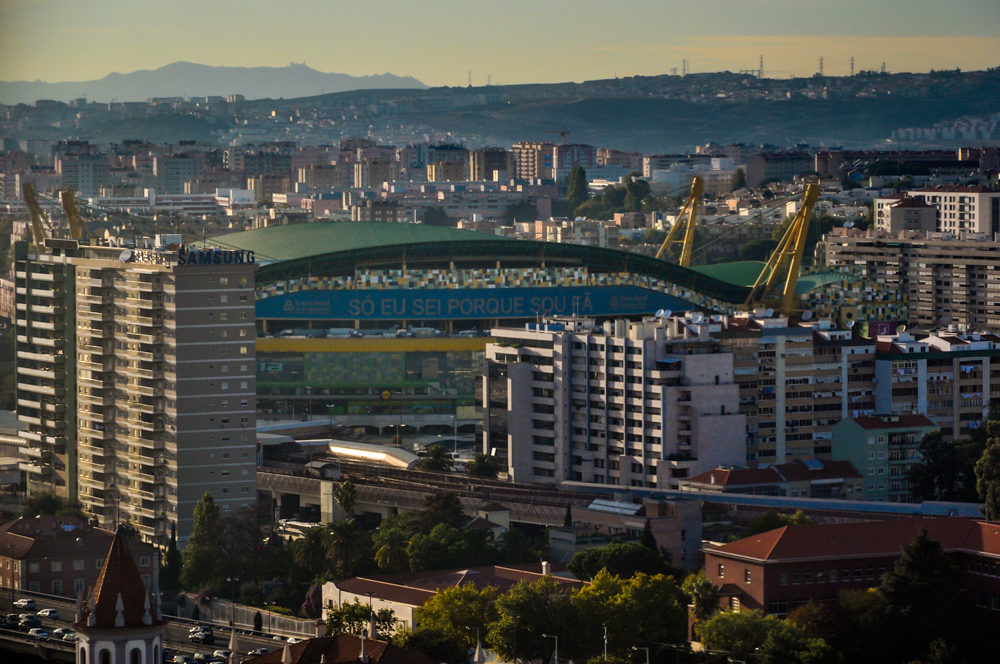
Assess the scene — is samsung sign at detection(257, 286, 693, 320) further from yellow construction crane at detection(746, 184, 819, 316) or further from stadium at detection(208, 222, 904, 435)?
yellow construction crane at detection(746, 184, 819, 316)

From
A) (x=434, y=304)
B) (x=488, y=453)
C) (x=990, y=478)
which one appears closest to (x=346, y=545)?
(x=488, y=453)

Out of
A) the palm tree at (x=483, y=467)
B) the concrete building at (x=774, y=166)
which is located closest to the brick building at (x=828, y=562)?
the palm tree at (x=483, y=467)

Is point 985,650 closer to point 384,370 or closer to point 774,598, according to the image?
point 774,598

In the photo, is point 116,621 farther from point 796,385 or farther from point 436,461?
point 796,385

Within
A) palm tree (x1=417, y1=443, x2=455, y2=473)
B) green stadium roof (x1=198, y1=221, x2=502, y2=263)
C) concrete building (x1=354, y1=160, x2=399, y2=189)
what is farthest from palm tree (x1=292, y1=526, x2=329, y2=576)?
concrete building (x1=354, y1=160, x2=399, y2=189)

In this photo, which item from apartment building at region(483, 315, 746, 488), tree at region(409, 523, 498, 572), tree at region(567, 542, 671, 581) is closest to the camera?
tree at region(567, 542, 671, 581)

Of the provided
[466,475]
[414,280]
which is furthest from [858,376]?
[414,280]
